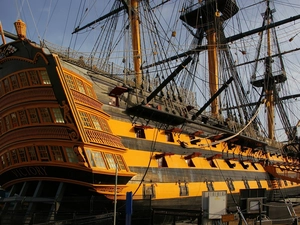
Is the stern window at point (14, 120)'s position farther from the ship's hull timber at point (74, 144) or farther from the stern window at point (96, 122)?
the stern window at point (96, 122)

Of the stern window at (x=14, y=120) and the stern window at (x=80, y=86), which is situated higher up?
the stern window at (x=80, y=86)

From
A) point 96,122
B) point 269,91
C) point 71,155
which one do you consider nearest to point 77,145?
point 71,155

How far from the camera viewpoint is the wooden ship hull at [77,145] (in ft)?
34.2

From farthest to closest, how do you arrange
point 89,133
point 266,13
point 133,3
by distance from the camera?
point 266,13 < point 133,3 < point 89,133

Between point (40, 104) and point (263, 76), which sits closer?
point (40, 104)

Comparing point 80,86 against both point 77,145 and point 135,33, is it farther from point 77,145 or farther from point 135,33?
point 135,33

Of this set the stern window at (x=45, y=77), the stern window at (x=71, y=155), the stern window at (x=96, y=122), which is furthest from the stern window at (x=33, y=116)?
the stern window at (x=96, y=122)

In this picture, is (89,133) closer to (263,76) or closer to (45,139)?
(45,139)

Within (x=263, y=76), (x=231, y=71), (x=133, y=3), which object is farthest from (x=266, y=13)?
(x=133, y=3)

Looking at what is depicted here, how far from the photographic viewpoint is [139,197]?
11633 millimetres

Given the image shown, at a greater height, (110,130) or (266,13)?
(266,13)

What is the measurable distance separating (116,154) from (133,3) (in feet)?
42.0

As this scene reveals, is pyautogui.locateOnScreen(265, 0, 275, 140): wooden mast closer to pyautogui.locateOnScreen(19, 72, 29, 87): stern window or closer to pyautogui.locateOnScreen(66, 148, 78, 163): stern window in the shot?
pyautogui.locateOnScreen(66, 148, 78, 163): stern window

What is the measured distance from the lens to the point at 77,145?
10203 mm
